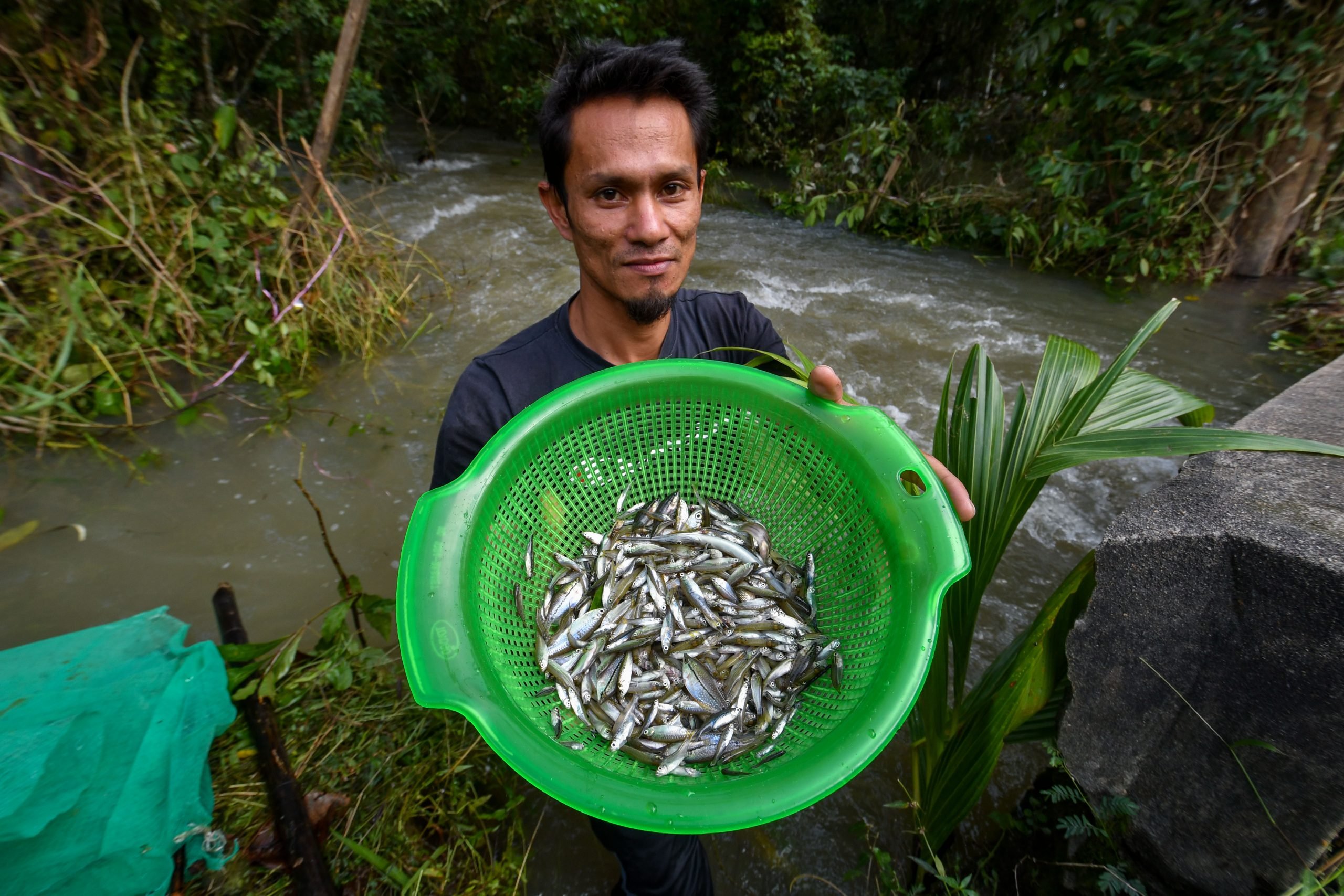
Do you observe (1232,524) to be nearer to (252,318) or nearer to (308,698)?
(308,698)

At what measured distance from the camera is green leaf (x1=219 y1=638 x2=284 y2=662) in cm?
189

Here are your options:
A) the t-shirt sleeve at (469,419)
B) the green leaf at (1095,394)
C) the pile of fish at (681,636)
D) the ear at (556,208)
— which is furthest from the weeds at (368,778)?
the green leaf at (1095,394)

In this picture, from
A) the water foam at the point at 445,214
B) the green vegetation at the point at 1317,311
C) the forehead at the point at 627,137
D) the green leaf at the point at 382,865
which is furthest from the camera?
the water foam at the point at 445,214

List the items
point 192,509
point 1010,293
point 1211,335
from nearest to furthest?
point 192,509, point 1211,335, point 1010,293

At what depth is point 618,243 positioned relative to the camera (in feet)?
5.16

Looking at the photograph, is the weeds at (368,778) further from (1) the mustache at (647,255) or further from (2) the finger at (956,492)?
(2) the finger at (956,492)

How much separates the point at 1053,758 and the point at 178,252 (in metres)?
5.21

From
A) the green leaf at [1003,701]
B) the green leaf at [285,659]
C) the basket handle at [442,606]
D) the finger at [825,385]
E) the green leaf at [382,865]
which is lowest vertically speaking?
the green leaf at [382,865]

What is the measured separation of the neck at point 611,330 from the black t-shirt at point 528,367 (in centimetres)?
3

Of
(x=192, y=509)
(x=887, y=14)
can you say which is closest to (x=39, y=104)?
(x=192, y=509)

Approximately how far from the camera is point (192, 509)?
9.88 ft

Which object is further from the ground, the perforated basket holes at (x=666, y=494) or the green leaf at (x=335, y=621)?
the perforated basket holes at (x=666, y=494)

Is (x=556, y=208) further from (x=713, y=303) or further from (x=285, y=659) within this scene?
(x=285, y=659)

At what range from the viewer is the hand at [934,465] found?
141cm
